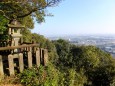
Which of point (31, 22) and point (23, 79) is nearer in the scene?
point (23, 79)

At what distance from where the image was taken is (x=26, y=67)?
432 inches

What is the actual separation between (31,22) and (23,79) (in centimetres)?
1047

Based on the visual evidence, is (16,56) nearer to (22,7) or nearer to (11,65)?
(11,65)

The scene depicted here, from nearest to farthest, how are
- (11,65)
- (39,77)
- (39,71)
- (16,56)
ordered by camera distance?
1. (11,65)
2. (16,56)
3. (39,77)
4. (39,71)

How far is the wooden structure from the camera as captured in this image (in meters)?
10.1

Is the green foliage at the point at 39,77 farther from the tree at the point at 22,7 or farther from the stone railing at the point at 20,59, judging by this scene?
the tree at the point at 22,7

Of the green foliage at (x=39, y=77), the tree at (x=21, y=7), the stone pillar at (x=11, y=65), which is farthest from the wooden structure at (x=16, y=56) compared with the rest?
the tree at (x=21, y=7)

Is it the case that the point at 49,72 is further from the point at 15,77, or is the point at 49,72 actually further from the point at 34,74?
the point at 15,77

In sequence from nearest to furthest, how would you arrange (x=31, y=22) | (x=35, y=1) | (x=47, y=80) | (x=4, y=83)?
(x=4, y=83) < (x=47, y=80) < (x=35, y=1) < (x=31, y=22)

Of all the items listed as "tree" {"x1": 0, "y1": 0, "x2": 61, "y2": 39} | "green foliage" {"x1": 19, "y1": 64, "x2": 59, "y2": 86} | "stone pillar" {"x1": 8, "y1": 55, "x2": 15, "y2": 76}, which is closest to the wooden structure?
"stone pillar" {"x1": 8, "y1": 55, "x2": 15, "y2": 76}

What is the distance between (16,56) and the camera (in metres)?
10.3

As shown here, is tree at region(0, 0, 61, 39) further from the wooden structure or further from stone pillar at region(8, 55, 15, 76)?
stone pillar at region(8, 55, 15, 76)

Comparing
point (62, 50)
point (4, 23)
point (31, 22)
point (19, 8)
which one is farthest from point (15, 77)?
point (62, 50)

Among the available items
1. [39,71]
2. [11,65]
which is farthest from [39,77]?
[11,65]
